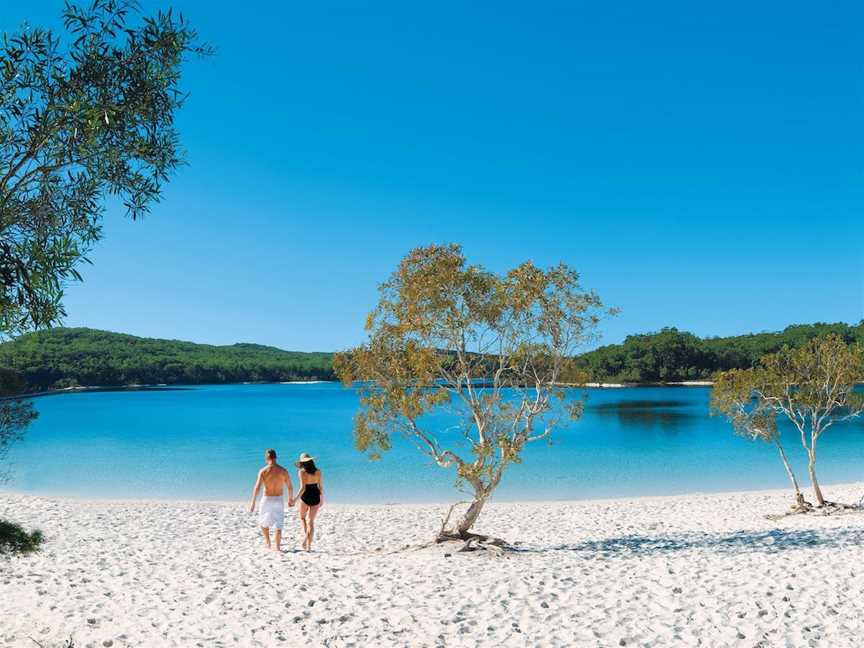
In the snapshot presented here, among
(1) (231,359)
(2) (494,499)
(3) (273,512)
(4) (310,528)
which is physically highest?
(1) (231,359)

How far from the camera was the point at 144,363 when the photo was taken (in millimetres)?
142125

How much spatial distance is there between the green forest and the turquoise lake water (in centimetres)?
5917

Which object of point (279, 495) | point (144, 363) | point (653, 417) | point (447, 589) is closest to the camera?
point (447, 589)

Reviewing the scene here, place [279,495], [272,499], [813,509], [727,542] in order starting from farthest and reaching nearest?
[813,509] → [727,542] → [279,495] → [272,499]

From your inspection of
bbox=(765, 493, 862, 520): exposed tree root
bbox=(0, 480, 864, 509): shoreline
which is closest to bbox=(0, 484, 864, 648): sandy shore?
bbox=(765, 493, 862, 520): exposed tree root

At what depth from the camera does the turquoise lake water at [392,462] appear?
25125mm

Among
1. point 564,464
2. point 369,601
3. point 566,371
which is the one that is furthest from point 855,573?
point 564,464

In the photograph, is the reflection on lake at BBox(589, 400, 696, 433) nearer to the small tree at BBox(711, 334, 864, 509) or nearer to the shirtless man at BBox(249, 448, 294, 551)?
the small tree at BBox(711, 334, 864, 509)

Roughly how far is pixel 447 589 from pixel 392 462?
79.3ft

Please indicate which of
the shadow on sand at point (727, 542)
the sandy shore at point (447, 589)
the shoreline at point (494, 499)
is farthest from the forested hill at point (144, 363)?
the shadow on sand at point (727, 542)

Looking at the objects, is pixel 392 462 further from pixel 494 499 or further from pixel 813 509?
pixel 813 509

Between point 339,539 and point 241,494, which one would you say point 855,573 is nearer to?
point 339,539

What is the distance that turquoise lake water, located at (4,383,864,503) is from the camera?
82.4 feet

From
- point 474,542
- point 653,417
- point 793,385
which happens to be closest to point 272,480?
point 474,542
